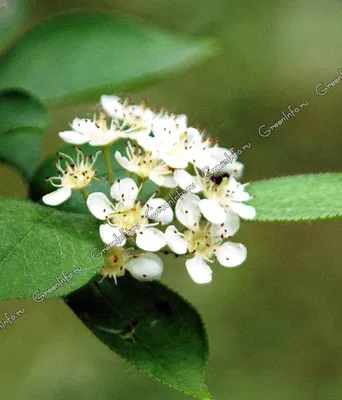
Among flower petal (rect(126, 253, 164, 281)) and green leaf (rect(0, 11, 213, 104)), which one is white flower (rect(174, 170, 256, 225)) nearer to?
flower petal (rect(126, 253, 164, 281))

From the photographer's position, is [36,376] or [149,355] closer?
[149,355]

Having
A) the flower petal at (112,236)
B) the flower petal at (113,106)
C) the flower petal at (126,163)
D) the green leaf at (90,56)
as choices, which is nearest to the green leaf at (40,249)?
the flower petal at (112,236)

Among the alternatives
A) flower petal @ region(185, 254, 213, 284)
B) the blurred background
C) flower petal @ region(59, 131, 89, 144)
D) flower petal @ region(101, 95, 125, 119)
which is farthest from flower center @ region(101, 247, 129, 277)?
the blurred background

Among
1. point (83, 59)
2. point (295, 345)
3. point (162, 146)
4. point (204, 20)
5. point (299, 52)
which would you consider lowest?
point (295, 345)

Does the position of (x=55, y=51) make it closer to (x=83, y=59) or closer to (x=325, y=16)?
(x=83, y=59)

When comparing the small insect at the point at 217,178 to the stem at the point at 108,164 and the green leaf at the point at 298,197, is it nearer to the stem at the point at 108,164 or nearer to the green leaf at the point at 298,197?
the green leaf at the point at 298,197

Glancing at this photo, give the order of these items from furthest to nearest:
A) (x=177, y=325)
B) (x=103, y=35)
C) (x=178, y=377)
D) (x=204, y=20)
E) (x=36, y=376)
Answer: (x=204, y=20) < (x=36, y=376) < (x=103, y=35) < (x=177, y=325) < (x=178, y=377)

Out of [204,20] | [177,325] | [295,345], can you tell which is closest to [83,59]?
[177,325]
